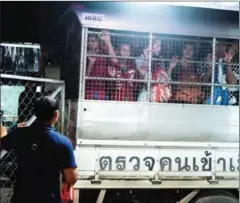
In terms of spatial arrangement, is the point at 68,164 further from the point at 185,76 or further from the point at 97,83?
the point at 185,76

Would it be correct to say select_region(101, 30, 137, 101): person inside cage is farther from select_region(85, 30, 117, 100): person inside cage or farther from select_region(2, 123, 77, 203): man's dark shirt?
select_region(2, 123, 77, 203): man's dark shirt

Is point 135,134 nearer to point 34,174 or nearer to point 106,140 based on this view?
point 106,140

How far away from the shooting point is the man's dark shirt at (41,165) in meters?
2.53

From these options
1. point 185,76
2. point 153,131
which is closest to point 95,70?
point 153,131

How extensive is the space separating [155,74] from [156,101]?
0.28 metres

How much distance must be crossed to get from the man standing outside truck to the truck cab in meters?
1.11

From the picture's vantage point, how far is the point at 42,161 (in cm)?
253

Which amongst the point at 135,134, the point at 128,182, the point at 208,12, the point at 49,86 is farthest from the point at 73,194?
the point at 208,12

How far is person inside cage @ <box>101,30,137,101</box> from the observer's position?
384 cm

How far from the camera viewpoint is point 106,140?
3.73 m

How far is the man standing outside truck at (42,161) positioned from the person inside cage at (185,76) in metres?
1.72

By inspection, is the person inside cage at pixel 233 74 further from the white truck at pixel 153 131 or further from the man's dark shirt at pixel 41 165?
the man's dark shirt at pixel 41 165

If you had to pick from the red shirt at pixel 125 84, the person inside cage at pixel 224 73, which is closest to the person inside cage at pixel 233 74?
the person inside cage at pixel 224 73

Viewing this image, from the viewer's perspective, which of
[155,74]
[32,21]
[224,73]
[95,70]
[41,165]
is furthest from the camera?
[32,21]
